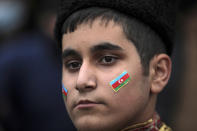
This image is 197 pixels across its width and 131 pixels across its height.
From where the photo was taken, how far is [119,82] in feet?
8.09

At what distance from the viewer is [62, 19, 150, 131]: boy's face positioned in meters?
2.46

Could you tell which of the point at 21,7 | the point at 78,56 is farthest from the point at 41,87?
the point at 21,7

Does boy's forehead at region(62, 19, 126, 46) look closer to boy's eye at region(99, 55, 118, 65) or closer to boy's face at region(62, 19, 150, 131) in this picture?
boy's face at region(62, 19, 150, 131)

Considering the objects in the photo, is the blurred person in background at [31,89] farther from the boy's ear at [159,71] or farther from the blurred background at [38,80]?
the boy's ear at [159,71]

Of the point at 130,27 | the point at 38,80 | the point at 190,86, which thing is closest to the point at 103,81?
the point at 130,27

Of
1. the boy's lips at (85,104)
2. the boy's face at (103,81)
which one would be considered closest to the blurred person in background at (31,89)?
the boy's face at (103,81)

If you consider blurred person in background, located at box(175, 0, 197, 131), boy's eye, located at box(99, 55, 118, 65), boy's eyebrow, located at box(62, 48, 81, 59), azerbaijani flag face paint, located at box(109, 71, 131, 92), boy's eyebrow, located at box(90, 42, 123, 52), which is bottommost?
blurred person in background, located at box(175, 0, 197, 131)

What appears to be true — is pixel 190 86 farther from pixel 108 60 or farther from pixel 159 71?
pixel 108 60

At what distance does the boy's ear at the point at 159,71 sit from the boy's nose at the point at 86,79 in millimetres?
484

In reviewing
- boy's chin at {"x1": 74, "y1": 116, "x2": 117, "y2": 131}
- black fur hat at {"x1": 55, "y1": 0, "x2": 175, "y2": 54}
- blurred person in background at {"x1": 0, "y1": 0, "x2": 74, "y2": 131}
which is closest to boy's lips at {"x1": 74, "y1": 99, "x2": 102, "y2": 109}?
boy's chin at {"x1": 74, "y1": 116, "x2": 117, "y2": 131}

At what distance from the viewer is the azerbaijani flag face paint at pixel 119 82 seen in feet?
8.10

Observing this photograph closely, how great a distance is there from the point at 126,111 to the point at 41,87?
1.99m

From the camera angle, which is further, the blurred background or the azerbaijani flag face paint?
the blurred background

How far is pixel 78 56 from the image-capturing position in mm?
2633
